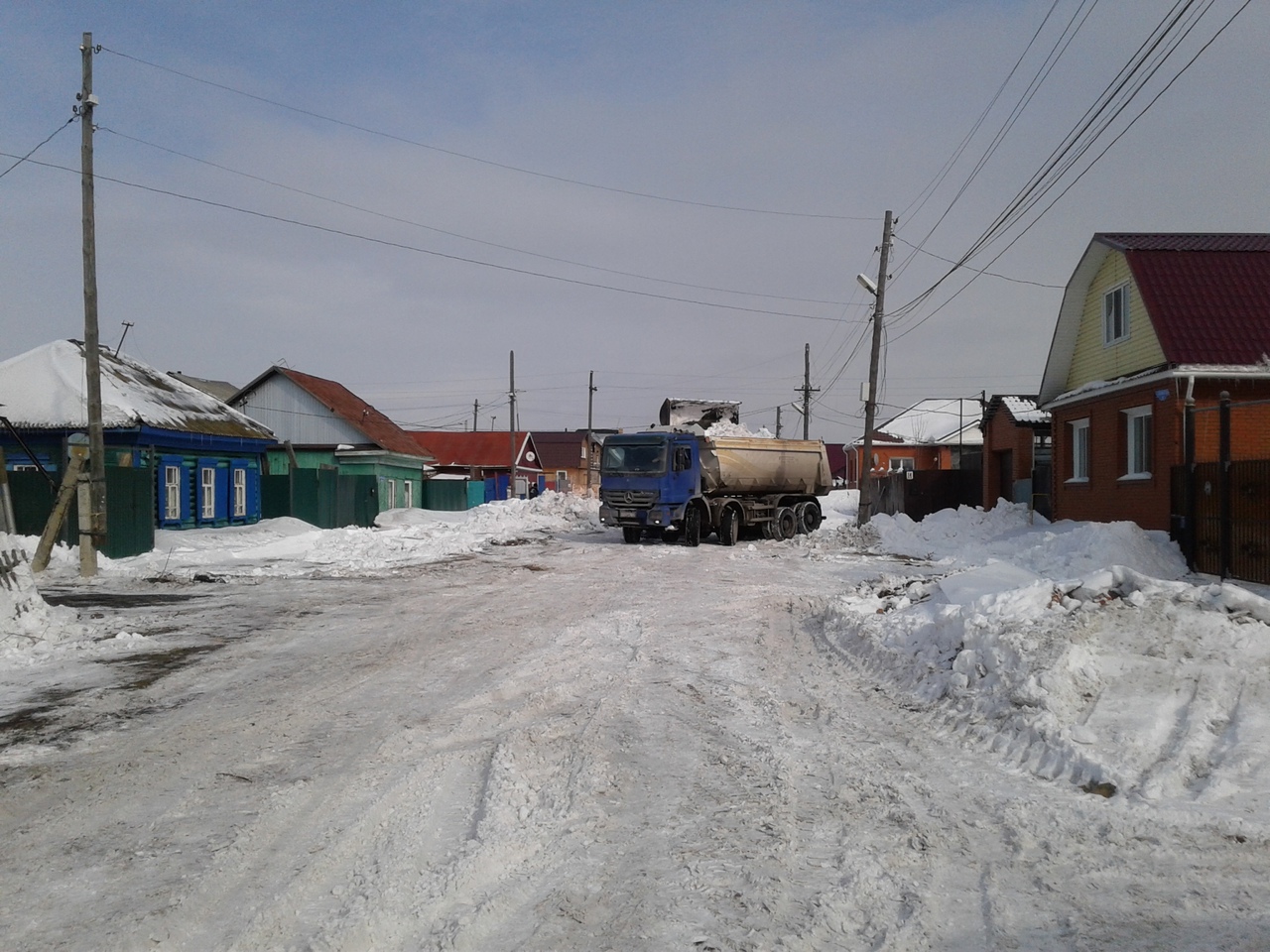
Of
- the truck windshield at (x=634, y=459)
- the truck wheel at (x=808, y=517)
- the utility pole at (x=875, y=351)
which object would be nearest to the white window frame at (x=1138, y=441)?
the utility pole at (x=875, y=351)

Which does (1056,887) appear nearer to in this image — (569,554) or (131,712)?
(131,712)

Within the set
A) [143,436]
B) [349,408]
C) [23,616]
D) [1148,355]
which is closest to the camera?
[23,616]

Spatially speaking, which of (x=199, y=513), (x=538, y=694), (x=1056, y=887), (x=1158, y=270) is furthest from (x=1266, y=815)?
(x=199, y=513)

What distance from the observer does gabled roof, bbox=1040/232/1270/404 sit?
16.9 metres

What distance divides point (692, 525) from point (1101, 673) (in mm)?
17603

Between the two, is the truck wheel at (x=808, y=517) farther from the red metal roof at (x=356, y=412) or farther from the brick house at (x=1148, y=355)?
the red metal roof at (x=356, y=412)

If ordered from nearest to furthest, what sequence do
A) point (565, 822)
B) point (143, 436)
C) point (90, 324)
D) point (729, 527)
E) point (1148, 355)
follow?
point (565, 822) → point (90, 324) → point (1148, 355) → point (143, 436) → point (729, 527)

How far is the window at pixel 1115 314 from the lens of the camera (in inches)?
765

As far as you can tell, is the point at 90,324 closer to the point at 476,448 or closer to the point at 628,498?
the point at 628,498

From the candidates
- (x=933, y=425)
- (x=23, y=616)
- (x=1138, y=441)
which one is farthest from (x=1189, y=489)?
(x=933, y=425)

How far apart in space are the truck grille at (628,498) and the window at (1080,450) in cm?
1011

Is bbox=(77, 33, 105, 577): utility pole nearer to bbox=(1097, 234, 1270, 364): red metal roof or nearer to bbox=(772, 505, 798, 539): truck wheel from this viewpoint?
bbox=(772, 505, 798, 539): truck wheel

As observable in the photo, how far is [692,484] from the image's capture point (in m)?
24.1

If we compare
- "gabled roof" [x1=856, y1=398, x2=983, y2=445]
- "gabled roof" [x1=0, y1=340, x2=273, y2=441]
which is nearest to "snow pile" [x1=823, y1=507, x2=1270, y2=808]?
"gabled roof" [x1=0, y1=340, x2=273, y2=441]
